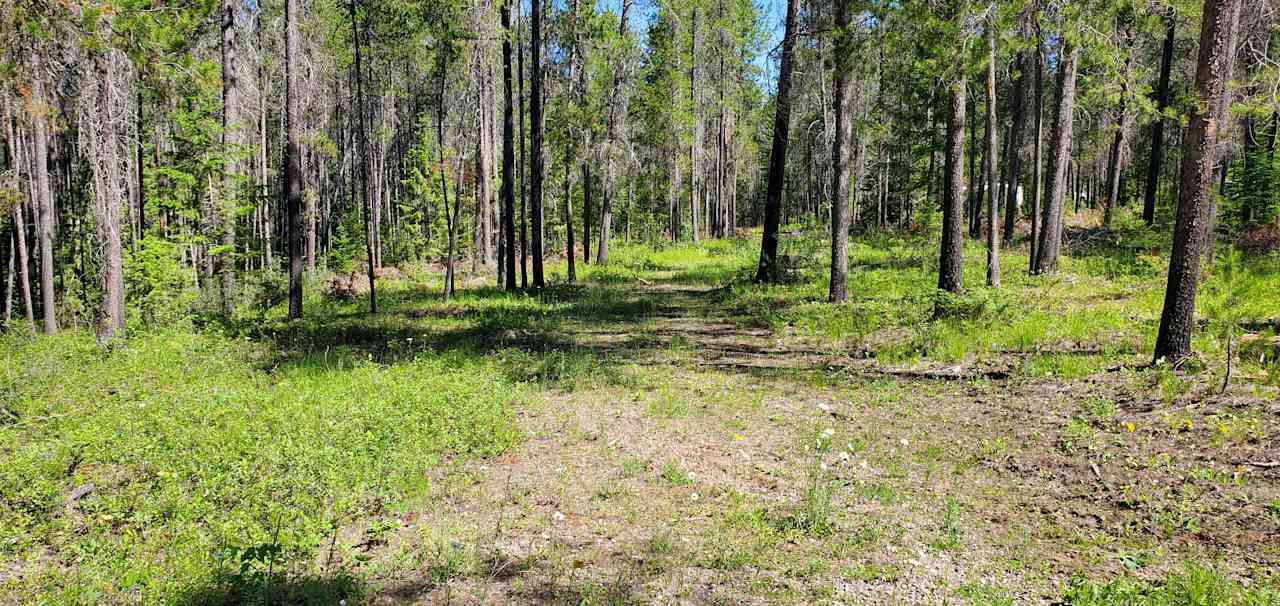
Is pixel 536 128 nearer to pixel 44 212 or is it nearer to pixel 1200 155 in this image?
pixel 44 212

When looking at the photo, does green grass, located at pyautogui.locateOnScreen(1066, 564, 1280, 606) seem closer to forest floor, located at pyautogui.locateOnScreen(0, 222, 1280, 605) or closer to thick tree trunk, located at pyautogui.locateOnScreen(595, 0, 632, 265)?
forest floor, located at pyautogui.locateOnScreen(0, 222, 1280, 605)

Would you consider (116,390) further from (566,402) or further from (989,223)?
(989,223)

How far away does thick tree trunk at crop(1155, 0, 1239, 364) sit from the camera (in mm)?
6527

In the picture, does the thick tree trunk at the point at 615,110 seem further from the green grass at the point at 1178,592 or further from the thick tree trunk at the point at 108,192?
the green grass at the point at 1178,592

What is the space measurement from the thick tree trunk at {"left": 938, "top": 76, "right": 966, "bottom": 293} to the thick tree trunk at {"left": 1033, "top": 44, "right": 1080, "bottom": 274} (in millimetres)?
4690

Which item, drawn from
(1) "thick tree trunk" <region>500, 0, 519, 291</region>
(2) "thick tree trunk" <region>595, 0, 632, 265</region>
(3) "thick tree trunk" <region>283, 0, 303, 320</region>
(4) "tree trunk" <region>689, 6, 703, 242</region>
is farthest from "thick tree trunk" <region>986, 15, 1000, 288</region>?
(4) "tree trunk" <region>689, 6, 703, 242</region>

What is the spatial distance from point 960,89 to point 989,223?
340 centimetres

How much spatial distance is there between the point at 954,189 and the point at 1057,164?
5.35 metres

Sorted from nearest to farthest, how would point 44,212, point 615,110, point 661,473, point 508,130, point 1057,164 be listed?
point 661,473 < point 44,212 < point 1057,164 < point 508,130 < point 615,110

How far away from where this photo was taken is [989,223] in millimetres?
13289

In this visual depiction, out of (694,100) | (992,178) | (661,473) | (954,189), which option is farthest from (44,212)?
(694,100)

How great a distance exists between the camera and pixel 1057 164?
48.9 ft

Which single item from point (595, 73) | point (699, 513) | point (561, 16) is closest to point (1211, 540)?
point (699, 513)

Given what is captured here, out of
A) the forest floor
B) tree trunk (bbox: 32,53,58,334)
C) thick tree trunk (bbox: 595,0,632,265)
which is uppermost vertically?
thick tree trunk (bbox: 595,0,632,265)
